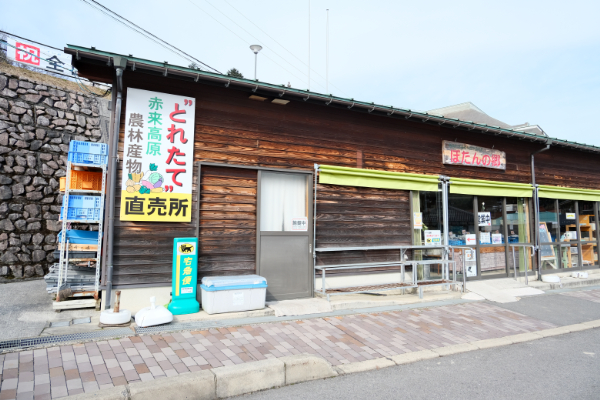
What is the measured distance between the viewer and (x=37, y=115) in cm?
1100

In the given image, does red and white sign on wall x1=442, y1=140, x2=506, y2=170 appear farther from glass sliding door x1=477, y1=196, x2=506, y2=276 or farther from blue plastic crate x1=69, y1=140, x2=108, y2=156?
blue plastic crate x1=69, y1=140, x2=108, y2=156

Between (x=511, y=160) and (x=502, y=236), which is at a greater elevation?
(x=511, y=160)

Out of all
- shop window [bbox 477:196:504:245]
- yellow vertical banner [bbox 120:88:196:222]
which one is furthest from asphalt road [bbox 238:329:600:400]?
shop window [bbox 477:196:504:245]

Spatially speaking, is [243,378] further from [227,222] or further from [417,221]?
[417,221]

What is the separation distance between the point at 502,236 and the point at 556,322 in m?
4.07

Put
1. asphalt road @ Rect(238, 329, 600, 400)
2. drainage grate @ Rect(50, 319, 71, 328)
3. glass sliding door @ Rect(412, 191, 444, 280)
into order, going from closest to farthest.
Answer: asphalt road @ Rect(238, 329, 600, 400), drainage grate @ Rect(50, 319, 71, 328), glass sliding door @ Rect(412, 191, 444, 280)

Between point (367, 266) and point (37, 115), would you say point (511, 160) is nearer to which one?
point (367, 266)

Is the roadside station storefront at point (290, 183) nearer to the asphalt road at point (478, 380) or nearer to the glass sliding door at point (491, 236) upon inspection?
the glass sliding door at point (491, 236)

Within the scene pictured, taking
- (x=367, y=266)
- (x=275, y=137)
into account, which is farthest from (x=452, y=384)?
(x=275, y=137)

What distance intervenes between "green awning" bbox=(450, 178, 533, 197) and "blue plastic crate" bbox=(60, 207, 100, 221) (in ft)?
26.0

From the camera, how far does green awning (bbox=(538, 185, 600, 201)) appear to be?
37.2 ft

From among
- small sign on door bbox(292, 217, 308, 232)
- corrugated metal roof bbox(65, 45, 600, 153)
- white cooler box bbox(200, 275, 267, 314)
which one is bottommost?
white cooler box bbox(200, 275, 267, 314)

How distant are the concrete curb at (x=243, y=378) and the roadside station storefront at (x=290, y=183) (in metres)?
2.85

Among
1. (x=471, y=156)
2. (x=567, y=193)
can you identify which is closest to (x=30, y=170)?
(x=471, y=156)
